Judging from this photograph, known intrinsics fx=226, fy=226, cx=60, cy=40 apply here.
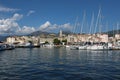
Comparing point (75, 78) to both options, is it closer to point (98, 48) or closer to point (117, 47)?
point (98, 48)

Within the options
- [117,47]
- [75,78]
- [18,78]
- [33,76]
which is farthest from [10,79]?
[117,47]

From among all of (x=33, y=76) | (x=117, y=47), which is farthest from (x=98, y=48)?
(x=33, y=76)

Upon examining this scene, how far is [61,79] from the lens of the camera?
80.9 feet

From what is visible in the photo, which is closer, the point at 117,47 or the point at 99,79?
the point at 99,79

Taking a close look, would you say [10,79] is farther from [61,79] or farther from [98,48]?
[98,48]

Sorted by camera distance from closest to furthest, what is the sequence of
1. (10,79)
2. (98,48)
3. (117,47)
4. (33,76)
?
1. (10,79)
2. (33,76)
3. (98,48)
4. (117,47)

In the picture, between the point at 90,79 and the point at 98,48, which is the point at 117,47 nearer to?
the point at 98,48

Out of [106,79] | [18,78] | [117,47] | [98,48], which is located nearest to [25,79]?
[18,78]

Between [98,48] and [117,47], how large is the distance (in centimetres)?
2380

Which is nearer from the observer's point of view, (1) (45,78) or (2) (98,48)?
(1) (45,78)

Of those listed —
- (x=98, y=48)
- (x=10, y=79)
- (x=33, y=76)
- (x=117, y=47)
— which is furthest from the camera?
(x=117, y=47)

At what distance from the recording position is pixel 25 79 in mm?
24688

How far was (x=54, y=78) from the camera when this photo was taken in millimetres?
25266

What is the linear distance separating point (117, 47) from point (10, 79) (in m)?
112
